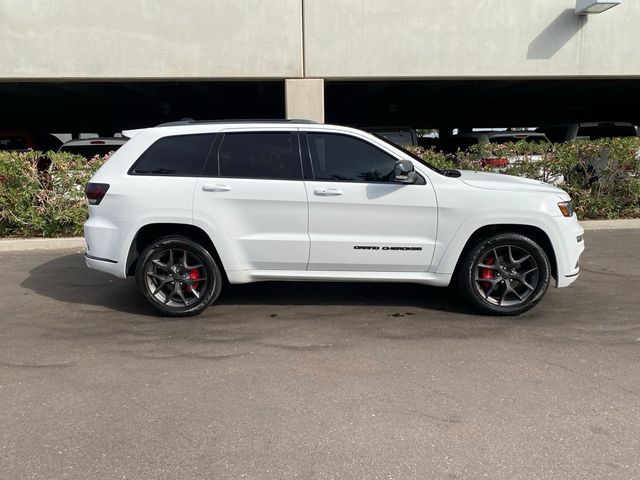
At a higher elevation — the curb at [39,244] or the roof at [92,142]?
the roof at [92,142]

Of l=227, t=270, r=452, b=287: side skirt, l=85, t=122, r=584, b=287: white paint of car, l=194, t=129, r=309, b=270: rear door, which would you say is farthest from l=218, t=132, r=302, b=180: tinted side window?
l=227, t=270, r=452, b=287: side skirt

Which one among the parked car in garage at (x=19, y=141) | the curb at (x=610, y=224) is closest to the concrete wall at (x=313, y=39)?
the parked car in garage at (x=19, y=141)

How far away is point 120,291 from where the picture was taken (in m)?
6.06

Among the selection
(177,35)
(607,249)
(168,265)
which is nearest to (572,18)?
(607,249)

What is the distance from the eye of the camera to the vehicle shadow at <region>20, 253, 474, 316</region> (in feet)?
18.1

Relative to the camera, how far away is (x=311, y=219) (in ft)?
16.3

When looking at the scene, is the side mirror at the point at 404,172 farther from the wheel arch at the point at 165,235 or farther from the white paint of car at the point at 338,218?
the wheel arch at the point at 165,235

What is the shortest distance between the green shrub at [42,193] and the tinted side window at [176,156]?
404 cm

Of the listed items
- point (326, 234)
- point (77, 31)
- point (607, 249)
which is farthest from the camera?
point (77, 31)

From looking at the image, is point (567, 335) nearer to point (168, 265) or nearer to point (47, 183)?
point (168, 265)

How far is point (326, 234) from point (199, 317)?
1.48 m

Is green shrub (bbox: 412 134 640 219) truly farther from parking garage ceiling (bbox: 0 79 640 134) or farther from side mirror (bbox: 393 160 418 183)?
side mirror (bbox: 393 160 418 183)

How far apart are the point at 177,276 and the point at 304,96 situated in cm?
573

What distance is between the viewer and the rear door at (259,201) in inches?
195
